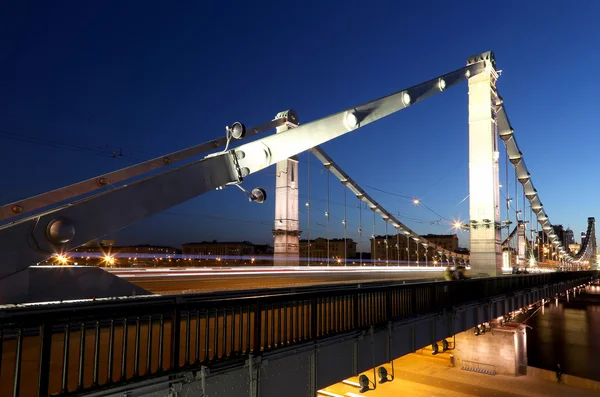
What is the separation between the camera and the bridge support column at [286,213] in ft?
103

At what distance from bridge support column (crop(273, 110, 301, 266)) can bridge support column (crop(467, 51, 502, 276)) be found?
11355 millimetres

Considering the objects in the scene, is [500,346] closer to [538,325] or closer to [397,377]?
[397,377]

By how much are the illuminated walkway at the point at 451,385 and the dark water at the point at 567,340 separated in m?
10.6

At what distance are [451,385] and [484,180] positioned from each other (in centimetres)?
1186

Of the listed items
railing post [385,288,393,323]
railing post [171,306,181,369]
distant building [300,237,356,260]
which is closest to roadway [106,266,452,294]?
railing post [385,288,393,323]

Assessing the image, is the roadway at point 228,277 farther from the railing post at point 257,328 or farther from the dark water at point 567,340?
the dark water at point 567,340

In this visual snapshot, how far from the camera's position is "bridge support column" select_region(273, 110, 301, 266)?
31.4 metres

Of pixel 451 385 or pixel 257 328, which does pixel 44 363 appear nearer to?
pixel 257 328

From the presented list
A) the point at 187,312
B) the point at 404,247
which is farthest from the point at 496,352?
the point at 404,247

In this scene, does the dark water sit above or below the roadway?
below

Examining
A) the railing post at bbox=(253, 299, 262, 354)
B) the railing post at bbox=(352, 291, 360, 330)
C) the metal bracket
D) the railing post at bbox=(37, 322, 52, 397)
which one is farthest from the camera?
the railing post at bbox=(352, 291, 360, 330)

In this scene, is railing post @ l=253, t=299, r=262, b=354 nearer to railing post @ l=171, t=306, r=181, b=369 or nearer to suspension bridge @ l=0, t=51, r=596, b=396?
suspension bridge @ l=0, t=51, r=596, b=396

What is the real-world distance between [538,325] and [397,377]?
137 feet

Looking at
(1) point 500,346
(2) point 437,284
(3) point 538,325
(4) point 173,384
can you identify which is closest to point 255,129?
(2) point 437,284
